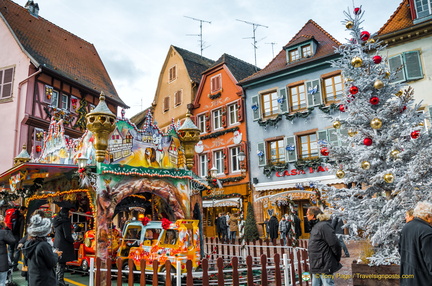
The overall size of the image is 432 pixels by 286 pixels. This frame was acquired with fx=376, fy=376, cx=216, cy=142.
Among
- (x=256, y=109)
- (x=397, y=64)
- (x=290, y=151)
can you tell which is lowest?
(x=290, y=151)

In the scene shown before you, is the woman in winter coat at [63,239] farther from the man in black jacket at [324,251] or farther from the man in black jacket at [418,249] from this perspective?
the man in black jacket at [418,249]

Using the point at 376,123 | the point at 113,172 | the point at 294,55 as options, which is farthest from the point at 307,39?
the point at 113,172

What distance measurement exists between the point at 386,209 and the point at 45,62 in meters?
23.6

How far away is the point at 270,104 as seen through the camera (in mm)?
25062

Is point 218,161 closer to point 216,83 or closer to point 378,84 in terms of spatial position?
point 216,83

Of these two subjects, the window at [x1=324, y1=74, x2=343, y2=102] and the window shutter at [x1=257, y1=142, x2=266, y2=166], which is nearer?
the window at [x1=324, y1=74, x2=343, y2=102]

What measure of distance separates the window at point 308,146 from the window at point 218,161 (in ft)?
21.0

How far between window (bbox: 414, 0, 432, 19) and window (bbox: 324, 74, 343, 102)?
5.08 meters

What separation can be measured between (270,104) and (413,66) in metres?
8.76

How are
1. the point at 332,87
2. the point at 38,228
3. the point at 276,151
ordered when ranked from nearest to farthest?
1. the point at 38,228
2. the point at 332,87
3. the point at 276,151

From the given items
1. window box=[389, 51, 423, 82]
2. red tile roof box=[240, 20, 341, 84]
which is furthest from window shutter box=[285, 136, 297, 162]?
window box=[389, 51, 423, 82]

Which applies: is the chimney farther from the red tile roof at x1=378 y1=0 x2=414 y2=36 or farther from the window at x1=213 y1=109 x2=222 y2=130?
the red tile roof at x1=378 y1=0 x2=414 y2=36

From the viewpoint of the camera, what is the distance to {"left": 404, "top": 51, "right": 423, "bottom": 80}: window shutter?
19344mm

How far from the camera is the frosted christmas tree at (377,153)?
7.38 metres
